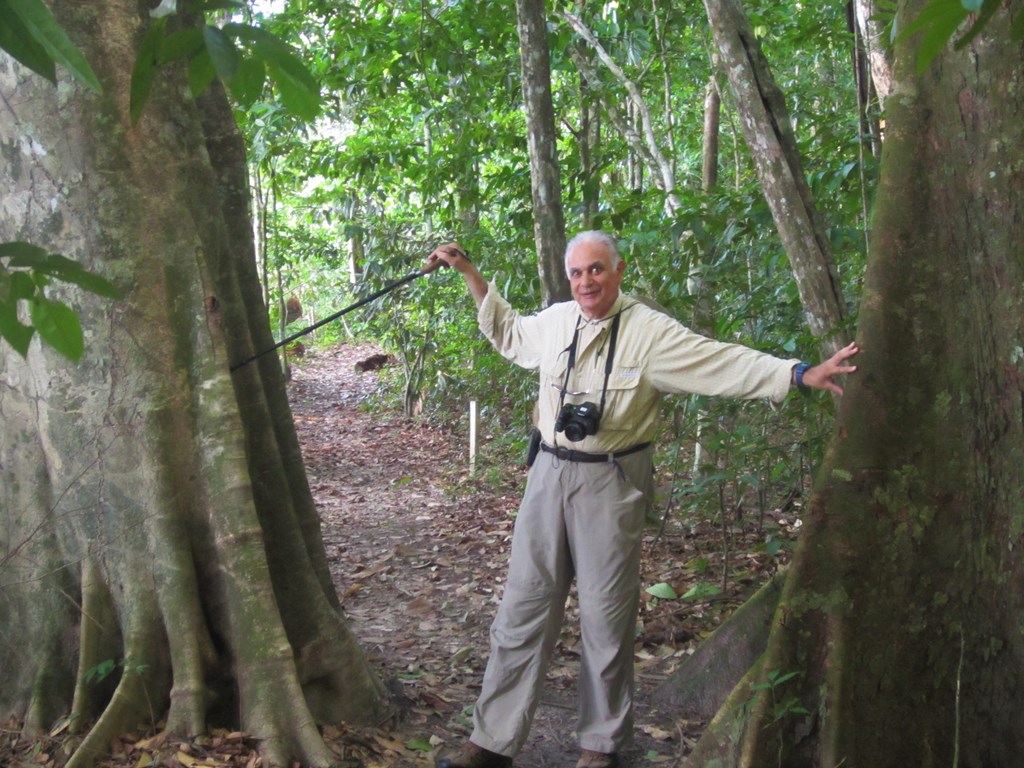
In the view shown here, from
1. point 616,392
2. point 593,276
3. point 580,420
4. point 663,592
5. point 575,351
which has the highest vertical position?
point 593,276

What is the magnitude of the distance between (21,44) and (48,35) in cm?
3

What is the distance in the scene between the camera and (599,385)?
3959 millimetres

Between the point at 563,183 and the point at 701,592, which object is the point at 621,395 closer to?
the point at 701,592

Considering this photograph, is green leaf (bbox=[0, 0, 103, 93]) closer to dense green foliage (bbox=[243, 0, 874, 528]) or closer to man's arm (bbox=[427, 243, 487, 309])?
man's arm (bbox=[427, 243, 487, 309])

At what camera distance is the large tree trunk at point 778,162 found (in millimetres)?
4648

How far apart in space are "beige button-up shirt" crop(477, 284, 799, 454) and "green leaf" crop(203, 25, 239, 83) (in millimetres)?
2688

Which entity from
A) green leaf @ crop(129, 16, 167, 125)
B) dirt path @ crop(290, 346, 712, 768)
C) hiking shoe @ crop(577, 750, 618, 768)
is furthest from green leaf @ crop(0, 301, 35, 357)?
hiking shoe @ crop(577, 750, 618, 768)

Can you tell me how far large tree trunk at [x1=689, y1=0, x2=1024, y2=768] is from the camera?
11.0 feet

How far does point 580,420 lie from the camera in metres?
3.89

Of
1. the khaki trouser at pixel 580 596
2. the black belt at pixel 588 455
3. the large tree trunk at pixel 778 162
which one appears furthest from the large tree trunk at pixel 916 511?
the large tree trunk at pixel 778 162

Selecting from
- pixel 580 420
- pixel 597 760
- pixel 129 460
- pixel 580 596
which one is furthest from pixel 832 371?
pixel 129 460

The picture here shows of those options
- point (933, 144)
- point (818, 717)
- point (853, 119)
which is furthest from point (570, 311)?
point (853, 119)

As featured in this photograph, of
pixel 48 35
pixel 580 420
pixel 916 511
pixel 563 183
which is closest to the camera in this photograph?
pixel 48 35

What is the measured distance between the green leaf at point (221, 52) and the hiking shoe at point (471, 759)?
320cm
